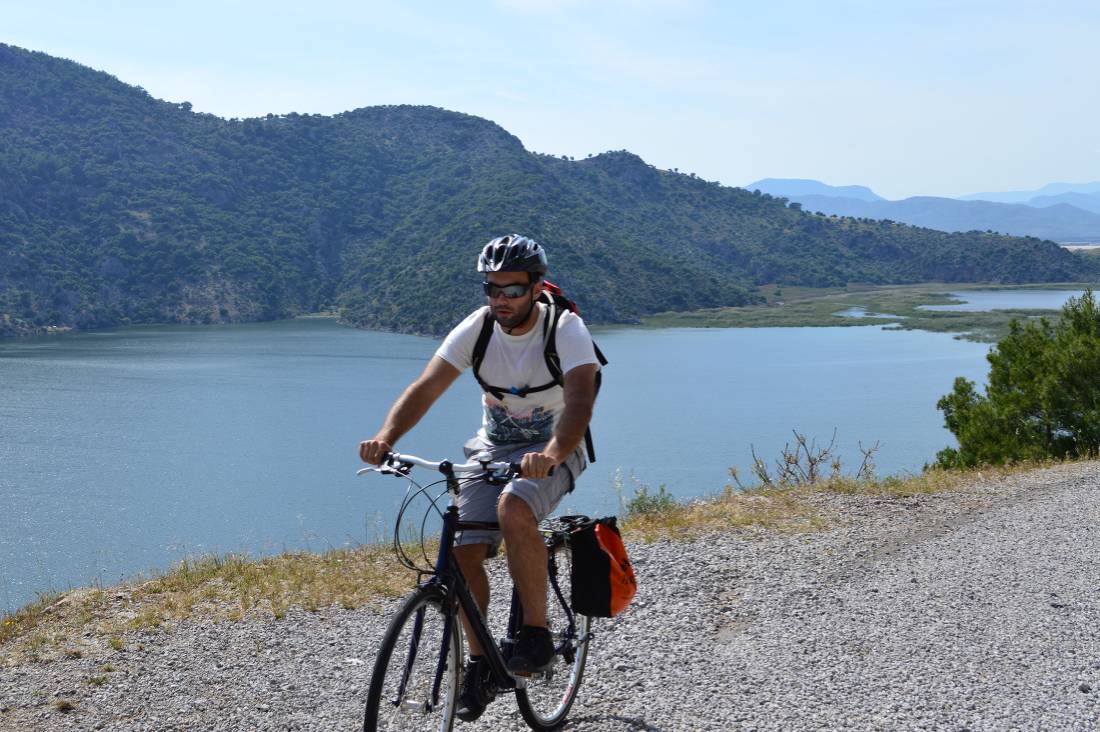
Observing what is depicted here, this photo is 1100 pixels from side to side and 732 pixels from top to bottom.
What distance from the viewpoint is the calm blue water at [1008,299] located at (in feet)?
314

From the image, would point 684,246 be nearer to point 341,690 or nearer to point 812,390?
point 812,390

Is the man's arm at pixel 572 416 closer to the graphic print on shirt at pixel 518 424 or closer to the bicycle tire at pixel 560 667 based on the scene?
the graphic print on shirt at pixel 518 424

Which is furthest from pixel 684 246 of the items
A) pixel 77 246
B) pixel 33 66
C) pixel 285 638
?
pixel 285 638

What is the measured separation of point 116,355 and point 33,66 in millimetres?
80222

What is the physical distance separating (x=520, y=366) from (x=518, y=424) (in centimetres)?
23

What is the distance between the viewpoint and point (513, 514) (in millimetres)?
3074

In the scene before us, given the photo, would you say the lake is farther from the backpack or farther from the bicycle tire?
the backpack

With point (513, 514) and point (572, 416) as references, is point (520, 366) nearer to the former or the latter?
point (572, 416)

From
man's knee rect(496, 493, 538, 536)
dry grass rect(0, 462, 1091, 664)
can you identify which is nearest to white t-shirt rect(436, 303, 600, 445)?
man's knee rect(496, 493, 538, 536)

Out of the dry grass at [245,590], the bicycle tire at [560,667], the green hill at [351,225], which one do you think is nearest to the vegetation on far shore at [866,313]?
the green hill at [351,225]

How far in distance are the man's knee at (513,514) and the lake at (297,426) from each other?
5.49 m

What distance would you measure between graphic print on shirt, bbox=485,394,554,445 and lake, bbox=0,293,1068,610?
5180mm

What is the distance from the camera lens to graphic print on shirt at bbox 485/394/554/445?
341 centimetres

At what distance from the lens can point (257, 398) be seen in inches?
2111
